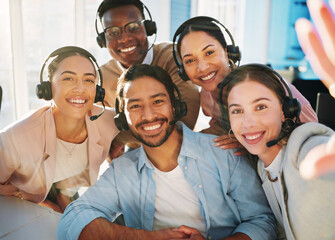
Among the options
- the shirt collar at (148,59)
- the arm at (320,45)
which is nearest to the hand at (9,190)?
the shirt collar at (148,59)

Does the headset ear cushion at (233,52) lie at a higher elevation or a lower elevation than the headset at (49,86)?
higher

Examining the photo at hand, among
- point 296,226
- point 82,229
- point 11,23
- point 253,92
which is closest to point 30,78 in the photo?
point 11,23

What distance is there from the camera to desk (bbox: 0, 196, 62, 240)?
1.13m

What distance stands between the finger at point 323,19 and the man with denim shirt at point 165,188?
847 millimetres

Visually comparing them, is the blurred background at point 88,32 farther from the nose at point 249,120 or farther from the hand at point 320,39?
the hand at point 320,39

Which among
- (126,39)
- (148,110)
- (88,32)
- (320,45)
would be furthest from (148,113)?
(88,32)

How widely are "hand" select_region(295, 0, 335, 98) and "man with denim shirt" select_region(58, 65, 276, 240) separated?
790 mm

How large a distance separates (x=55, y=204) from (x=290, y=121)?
132cm

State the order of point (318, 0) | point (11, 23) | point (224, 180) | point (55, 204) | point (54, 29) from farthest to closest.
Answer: point (54, 29) < point (11, 23) < point (55, 204) < point (224, 180) < point (318, 0)

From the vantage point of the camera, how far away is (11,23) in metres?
3.26

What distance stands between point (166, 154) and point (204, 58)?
486mm

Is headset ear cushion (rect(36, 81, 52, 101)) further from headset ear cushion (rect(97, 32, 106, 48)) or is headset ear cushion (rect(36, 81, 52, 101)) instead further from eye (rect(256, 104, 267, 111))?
eye (rect(256, 104, 267, 111))

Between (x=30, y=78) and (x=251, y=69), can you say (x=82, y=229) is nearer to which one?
(x=251, y=69)

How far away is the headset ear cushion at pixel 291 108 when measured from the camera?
3.66ft
